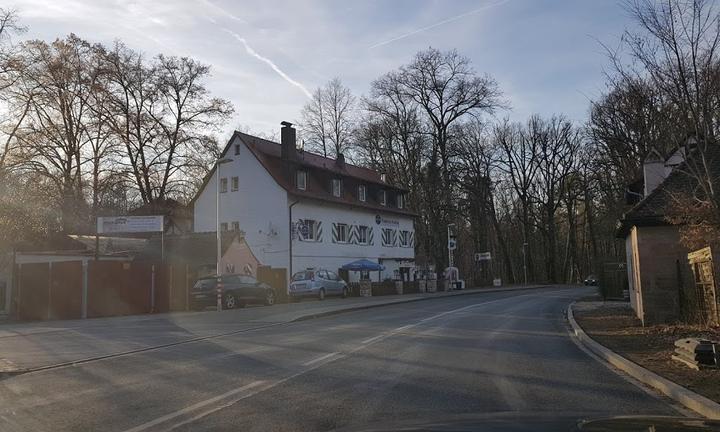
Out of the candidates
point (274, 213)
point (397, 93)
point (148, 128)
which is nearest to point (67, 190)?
point (148, 128)

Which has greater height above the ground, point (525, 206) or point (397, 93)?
point (397, 93)

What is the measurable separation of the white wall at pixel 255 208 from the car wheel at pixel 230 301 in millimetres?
11284

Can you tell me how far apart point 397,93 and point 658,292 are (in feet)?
140

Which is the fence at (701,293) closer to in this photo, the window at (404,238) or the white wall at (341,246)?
the white wall at (341,246)

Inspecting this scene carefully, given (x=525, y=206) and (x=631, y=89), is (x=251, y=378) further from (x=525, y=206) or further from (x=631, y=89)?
(x=525, y=206)

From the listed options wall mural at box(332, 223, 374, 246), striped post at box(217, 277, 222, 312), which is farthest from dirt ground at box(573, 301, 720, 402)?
wall mural at box(332, 223, 374, 246)

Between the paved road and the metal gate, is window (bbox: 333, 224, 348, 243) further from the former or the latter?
the metal gate

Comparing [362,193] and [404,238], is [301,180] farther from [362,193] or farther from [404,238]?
[404,238]

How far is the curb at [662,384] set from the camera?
7074mm

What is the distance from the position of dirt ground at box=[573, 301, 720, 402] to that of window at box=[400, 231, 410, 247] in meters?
34.8

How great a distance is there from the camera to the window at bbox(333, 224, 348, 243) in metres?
46.5

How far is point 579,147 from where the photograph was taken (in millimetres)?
63625

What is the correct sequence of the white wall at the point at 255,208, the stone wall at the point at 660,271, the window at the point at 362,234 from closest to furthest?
the stone wall at the point at 660,271 < the white wall at the point at 255,208 < the window at the point at 362,234

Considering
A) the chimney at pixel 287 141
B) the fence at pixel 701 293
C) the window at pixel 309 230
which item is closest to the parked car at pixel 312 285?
the window at pixel 309 230
